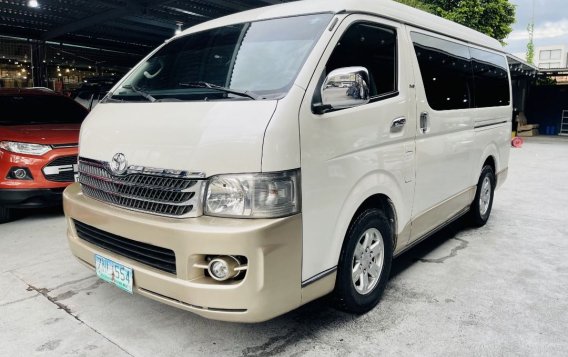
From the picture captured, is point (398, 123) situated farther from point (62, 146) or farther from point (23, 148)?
point (23, 148)

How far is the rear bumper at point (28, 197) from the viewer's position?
192 inches

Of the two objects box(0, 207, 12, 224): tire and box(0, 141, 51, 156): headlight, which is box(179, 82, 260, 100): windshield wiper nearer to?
box(0, 141, 51, 156): headlight

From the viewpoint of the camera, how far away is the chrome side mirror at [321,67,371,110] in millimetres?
2424

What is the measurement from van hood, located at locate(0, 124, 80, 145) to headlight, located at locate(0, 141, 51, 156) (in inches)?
1.8

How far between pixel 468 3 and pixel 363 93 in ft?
57.7

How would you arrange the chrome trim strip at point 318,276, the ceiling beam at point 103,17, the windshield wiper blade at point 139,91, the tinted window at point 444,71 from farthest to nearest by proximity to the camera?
the ceiling beam at point 103,17, the tinted window at point 444,71, the windshield wiper blade at point 139,91, the chrome trim strip at point 318,276

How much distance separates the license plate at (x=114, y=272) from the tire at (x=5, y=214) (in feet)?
10.5

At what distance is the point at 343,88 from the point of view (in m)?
2.47

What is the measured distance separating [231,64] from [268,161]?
2.99 feet

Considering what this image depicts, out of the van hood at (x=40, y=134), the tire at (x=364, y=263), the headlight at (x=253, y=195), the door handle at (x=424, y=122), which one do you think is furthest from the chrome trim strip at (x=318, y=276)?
the van hood at (x=40, y=134)

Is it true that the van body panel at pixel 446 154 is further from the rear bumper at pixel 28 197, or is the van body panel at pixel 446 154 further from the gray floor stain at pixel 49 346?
the rear bumper at pixel 28 197

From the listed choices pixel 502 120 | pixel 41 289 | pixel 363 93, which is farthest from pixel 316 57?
pixel 502 120

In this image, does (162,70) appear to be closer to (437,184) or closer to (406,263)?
(437,184)

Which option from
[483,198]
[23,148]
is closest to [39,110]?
[23,148]
